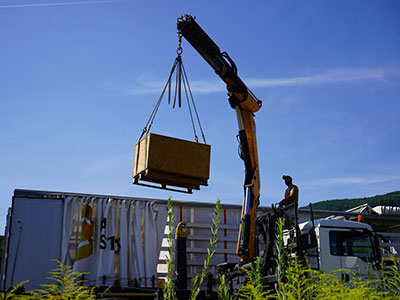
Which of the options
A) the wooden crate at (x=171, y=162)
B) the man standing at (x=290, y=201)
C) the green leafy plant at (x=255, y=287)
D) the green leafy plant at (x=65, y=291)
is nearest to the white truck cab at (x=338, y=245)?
the man standing at (x=290, y=201)

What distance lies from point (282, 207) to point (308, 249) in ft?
2.97

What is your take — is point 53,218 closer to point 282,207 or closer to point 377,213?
point 282,207

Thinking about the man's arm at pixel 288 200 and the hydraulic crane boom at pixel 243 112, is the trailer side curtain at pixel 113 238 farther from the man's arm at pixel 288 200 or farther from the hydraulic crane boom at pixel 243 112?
the man's arm at pixel 288 200

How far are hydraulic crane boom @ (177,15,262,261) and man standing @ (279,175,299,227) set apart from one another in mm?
555

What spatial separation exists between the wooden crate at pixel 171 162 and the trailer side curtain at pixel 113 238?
256 cm

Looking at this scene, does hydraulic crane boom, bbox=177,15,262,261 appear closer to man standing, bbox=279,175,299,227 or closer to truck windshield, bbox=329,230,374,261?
man standing, bbox=279,175,299,227

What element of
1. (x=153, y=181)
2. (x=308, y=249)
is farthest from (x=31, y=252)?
(x=308, y=249)

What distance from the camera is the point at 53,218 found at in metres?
9.52

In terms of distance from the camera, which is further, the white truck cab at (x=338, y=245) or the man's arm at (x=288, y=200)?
the man's arm at (x=288, y=200)

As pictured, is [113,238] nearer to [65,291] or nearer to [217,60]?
[217,60]

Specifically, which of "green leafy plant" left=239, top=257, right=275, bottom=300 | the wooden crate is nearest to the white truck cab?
the wooden crate

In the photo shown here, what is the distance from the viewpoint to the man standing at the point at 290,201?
8.67 metres

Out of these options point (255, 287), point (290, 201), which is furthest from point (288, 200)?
point (255, 287)

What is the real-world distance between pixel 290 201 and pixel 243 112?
2214 millimetres
